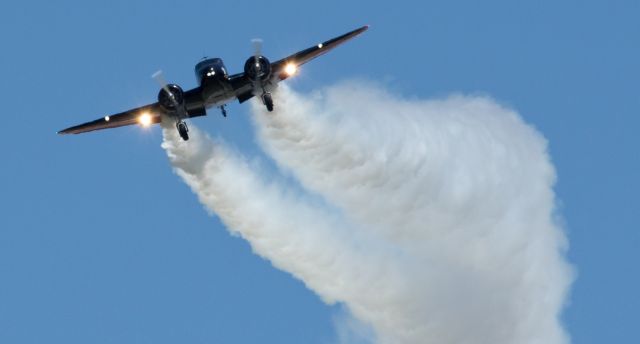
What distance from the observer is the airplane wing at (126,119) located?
114 meters

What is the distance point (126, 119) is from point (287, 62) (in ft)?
30.4

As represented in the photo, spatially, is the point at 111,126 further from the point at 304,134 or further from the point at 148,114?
the point at 304,134

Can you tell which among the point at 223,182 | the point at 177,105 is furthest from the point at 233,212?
the point at 177,105

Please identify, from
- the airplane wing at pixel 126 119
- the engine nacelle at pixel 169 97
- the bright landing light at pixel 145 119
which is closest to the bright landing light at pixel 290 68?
the engine nacelle at pixel 169 97

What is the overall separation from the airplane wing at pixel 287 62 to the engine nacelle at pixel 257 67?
722 mm

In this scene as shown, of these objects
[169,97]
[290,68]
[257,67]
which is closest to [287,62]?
[290,68]

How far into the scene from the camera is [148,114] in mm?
114125

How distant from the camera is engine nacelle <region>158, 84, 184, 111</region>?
109188 millimetres

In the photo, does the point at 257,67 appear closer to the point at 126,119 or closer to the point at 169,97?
the point at 169,97

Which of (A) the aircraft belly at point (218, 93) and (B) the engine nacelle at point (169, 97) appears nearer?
(B) the engine nacelle at point (169, 97)

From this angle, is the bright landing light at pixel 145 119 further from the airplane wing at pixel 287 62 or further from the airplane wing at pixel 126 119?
the airplane wing at pixel 287 62

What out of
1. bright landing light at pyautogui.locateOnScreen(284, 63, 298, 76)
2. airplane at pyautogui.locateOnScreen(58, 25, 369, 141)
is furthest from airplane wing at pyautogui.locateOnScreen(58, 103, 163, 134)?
bright landing light at pyautogui.locateOnScreen(284, 63, 298, 76)

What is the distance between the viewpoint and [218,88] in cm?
11056

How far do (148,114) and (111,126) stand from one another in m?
2.93
